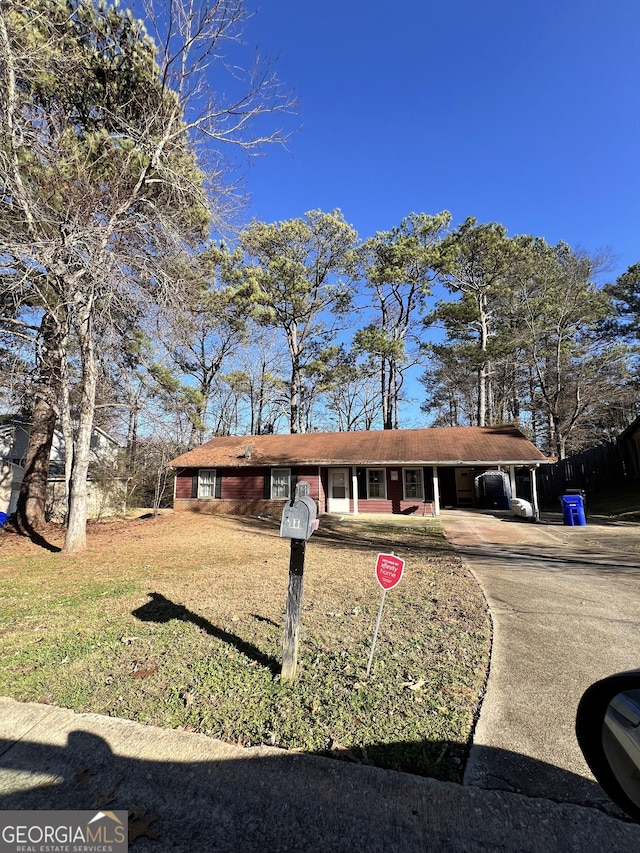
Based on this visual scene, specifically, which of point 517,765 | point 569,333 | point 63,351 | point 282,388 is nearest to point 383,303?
point 282,388

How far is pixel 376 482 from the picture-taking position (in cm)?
1847

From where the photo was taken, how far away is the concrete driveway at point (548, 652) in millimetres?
2311

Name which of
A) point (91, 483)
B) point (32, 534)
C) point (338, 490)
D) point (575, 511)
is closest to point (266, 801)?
point (32, 534)

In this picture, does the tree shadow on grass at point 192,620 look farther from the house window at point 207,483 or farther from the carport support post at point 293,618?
the house window at point 207,483

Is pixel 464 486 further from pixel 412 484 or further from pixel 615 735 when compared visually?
pixel 615 735

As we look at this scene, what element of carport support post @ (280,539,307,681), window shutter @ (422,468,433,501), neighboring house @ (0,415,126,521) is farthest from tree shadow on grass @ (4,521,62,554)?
window shutter @ (422,468,433,501)

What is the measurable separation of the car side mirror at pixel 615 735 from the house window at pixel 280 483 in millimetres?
17295

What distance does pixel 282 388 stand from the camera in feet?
83.1

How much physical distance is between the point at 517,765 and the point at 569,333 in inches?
1058

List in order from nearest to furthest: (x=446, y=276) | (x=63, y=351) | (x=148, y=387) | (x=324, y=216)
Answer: (x=63, y=351) → (x=148, y=387) → (x=324, y=216) → (x=446, y=276)

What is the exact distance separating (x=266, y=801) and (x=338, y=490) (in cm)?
1663

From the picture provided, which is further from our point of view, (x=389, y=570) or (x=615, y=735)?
(x=389, y=570)

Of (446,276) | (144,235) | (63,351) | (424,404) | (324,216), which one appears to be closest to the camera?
(144,235)

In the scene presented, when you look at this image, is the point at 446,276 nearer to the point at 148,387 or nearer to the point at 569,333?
the point at 569,333
